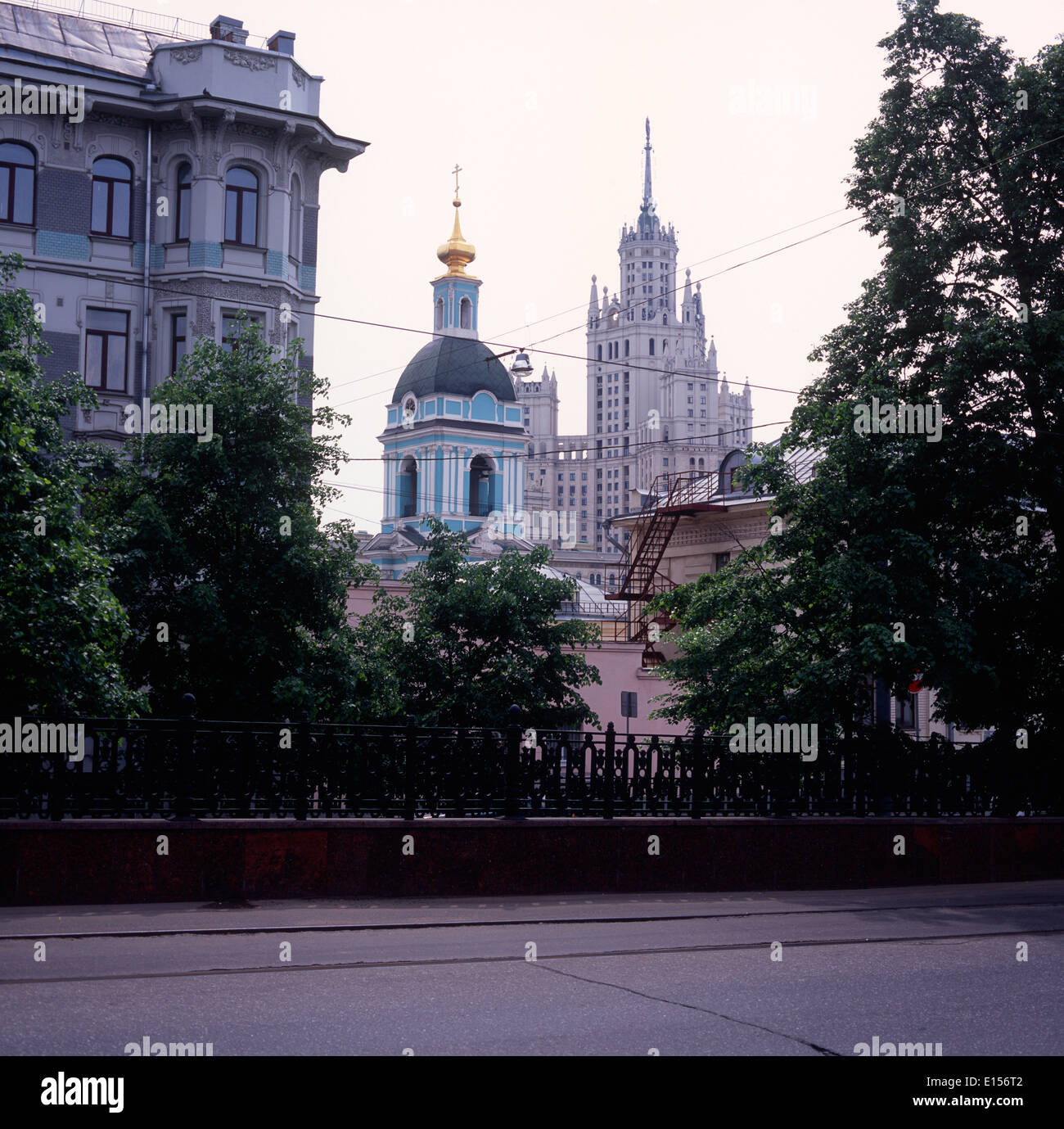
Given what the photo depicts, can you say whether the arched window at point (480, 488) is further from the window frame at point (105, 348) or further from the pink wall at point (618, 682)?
the window frame at point (105, 348)

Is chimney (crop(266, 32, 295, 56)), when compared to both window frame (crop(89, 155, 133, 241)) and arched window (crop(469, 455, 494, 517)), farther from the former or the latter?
arched window (crop(469, 455, 494, 517))

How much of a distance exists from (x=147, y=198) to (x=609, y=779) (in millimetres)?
19139

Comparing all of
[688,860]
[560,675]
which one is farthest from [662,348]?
[688,860]

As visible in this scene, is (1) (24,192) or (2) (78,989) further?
(1) (24,192)

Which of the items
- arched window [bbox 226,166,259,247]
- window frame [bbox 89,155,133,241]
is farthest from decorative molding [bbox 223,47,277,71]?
window frame [bbox 89,155,133,241]

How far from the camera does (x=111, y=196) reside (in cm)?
2833

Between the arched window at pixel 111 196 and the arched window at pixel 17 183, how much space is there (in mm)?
1278

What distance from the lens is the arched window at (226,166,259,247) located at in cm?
2888

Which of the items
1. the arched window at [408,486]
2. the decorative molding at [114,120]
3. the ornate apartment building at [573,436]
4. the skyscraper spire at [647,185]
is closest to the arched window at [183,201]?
the decorative molding at [114,120]

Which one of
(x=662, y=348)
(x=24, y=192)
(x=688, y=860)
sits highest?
(x=662, y=348)

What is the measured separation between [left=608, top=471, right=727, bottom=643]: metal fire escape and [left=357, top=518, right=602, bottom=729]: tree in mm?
11024

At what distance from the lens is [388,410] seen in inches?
3135

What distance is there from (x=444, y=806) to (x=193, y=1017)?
680cm
